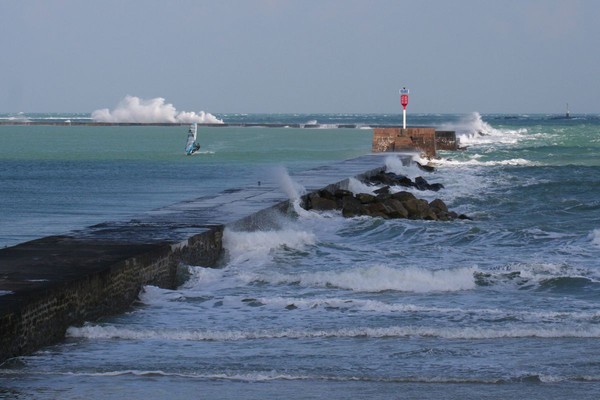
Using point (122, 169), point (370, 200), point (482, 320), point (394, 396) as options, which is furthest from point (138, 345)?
point (122, 169)

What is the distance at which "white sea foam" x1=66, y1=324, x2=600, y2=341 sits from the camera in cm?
905

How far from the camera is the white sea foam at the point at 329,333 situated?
Result: 905 cm

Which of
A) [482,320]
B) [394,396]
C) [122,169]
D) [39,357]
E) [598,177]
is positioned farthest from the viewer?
[122,169]

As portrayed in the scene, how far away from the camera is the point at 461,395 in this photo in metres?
7.34

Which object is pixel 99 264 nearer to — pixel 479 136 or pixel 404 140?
pixel 404 140

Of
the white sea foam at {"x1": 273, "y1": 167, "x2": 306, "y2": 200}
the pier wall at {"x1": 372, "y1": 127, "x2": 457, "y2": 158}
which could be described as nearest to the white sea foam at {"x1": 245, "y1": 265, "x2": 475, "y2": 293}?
the white sea foam at {"x1": 273, "y1": 167, "x2": 306, "y2": 200}

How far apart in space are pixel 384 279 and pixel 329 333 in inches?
103

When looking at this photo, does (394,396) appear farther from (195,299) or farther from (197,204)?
(197,204)

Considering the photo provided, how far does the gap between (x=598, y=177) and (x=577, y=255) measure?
17082 millimetres

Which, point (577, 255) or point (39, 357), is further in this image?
point (577, 255)

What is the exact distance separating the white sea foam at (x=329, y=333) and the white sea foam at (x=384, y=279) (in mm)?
2278

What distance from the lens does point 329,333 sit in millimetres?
9219


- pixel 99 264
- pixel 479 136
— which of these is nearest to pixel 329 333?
pixel 99 264

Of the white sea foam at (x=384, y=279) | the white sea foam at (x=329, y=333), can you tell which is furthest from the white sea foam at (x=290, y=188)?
the white sea foam at (x=329, y=333)
